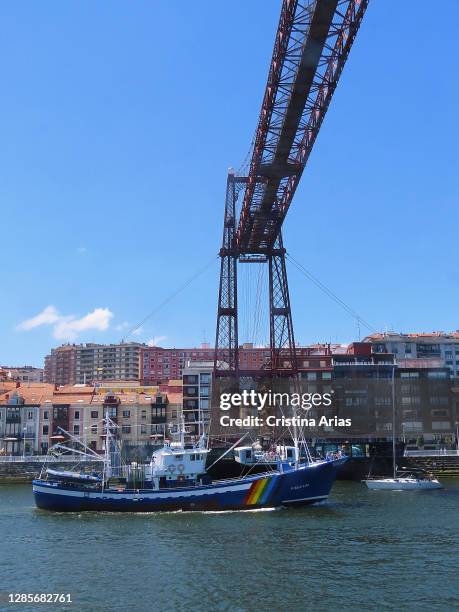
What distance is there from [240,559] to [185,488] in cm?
1229

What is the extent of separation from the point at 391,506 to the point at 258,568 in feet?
55.6

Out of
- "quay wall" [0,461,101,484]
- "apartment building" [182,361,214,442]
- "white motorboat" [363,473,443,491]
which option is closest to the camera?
"white motorboat" [363,473,443,491]

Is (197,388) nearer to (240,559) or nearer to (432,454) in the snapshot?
(432,454)

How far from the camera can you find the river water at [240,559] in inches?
675

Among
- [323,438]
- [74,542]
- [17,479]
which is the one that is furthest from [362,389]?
[74,542]

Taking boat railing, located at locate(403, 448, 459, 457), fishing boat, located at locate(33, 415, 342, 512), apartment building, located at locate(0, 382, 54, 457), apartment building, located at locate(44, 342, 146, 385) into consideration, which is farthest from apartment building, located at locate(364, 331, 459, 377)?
apartment building, located at locate(44, 342, 146, 385)

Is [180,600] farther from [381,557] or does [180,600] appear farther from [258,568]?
[381,557]

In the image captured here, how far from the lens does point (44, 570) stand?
2081 cm

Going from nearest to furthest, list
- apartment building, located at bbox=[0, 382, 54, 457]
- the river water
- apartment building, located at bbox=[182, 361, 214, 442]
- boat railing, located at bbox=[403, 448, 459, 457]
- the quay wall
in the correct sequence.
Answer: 1. the river water
2. the quay wall
3. boat railing, located at bbox=[403, 448, 459, 457]
4. apartment building, located at bbox=[0, 382, 54, 457]
5. apartment building, located at bbox=[182, 361, 214, 442]

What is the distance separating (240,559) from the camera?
2158 centimetres

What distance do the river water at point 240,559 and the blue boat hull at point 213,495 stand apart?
79 centimetres

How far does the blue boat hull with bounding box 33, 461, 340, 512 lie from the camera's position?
109ft

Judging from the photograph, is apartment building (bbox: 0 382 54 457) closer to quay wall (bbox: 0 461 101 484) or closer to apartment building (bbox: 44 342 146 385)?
quay wall (bbox: 0 461 101 484)

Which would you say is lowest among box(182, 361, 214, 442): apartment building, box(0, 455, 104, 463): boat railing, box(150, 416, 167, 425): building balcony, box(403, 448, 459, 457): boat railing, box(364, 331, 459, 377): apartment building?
box(0, 455, 104, 463): boat railing
